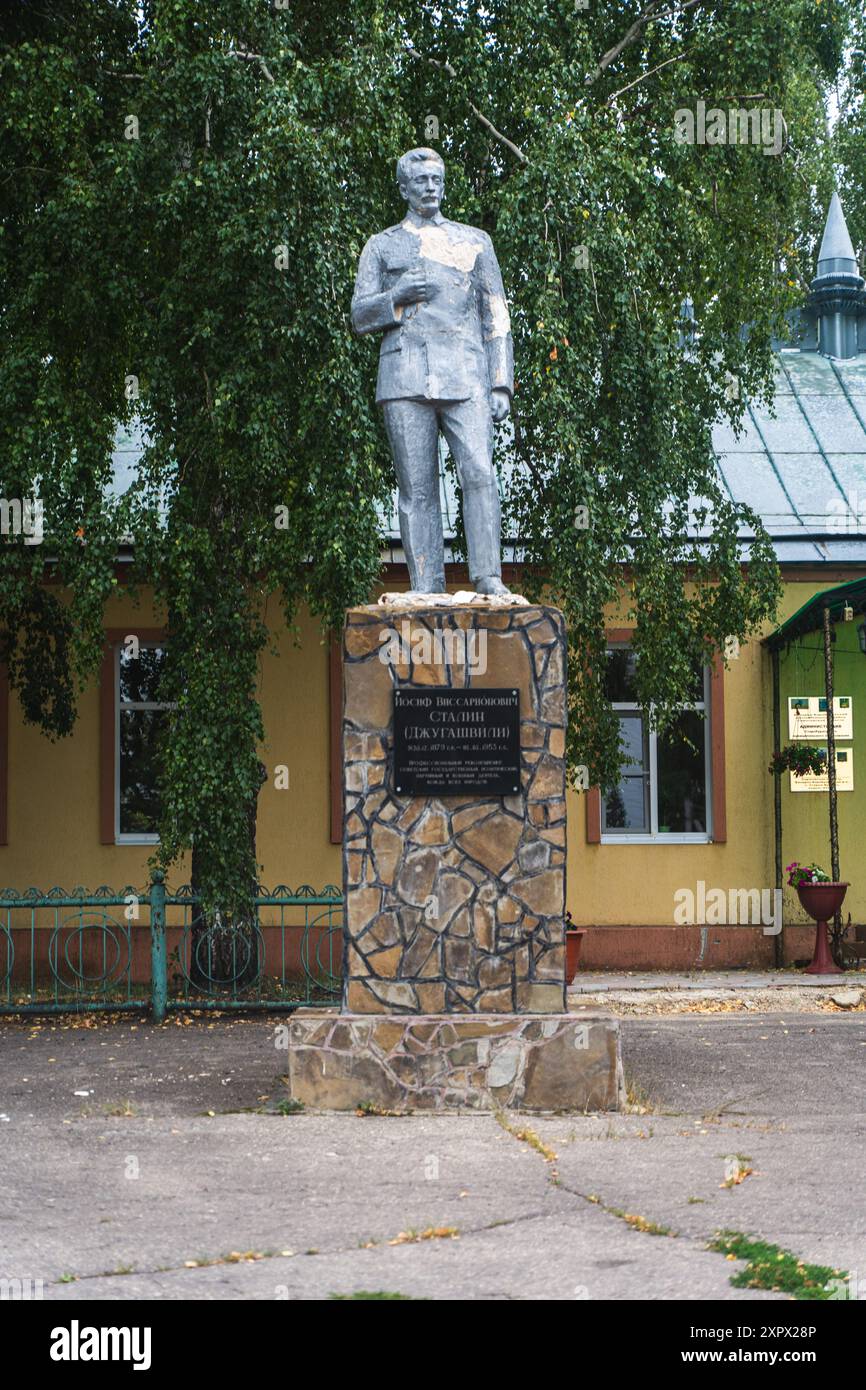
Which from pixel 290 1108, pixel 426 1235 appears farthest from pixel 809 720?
pixel 426 1235

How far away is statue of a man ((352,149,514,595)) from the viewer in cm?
773

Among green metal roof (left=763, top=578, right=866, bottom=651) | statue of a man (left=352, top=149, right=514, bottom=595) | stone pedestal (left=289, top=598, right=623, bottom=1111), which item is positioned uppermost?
statue of a man (left=352, top=149, right=514, bottom=595)

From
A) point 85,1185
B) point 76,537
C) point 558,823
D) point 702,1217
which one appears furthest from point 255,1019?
point 702,1217

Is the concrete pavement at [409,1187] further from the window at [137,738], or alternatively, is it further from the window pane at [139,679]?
the window pane at [139,679]

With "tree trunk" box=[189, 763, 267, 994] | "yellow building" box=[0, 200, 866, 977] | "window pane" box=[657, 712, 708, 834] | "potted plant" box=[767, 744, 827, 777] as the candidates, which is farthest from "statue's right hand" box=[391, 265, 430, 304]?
"window pane" box=[657, 712, 708, 834]

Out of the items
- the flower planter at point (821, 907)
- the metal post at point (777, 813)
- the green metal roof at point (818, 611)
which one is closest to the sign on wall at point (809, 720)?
the metal post at point (777, 813)

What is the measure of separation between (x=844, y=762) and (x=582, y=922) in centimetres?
286

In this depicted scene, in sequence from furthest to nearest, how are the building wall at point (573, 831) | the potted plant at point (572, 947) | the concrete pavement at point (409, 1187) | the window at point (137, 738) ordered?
the window at point (137, 738) < the building wall at point (573, 831) < the potted plant at point (572, 947) < the concrete pavement at point (409, 1187)

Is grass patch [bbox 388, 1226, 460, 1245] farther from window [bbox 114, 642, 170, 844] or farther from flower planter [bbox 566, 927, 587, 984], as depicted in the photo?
window [bbox 114, 642, 170, 844]

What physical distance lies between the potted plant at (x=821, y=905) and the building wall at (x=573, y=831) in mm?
696

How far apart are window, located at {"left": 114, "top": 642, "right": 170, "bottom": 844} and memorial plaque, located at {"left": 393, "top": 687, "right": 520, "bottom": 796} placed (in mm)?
8190

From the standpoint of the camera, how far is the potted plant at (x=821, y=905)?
14391mm

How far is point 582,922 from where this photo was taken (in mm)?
15312

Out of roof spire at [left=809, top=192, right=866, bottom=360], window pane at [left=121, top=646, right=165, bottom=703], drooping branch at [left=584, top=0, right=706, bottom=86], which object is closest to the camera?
drooping branch at [left=584, top=0, right=706, bottom=86]
